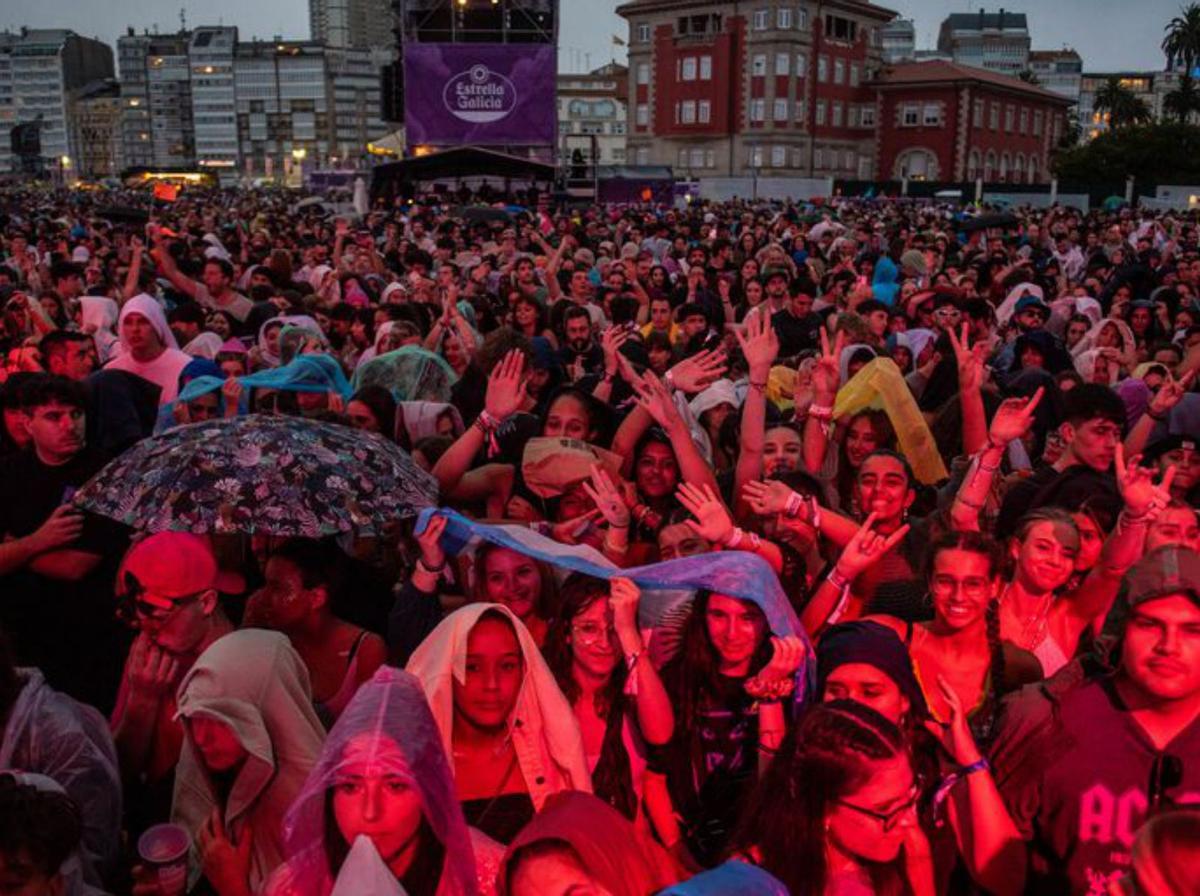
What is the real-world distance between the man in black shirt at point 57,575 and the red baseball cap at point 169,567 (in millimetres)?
631

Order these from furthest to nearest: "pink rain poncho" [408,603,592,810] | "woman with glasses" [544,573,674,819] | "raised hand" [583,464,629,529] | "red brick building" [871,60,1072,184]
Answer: "red brick building" [871,60,1072,184]
"raised hand" [583,464,629,529]
"woman with glasses" [544,573,674,819]
"pink rain poncho" [408,603,592,810]

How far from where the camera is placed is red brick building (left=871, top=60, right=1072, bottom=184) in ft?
225

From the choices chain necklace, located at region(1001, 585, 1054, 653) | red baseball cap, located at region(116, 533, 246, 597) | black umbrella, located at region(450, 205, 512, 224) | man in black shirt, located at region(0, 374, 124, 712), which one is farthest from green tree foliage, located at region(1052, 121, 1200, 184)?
red baseball cap, located at region(116, 533, 246, 597)

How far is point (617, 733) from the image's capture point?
306 centimetres

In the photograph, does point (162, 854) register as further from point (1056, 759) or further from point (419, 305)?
point (419, 305)

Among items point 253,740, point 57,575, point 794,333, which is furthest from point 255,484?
point 794,333

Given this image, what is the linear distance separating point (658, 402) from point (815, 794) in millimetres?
2294

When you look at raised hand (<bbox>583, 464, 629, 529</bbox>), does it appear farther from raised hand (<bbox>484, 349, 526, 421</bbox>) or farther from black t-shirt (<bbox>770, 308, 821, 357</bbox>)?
black t-shirt (<bbox>770, 308, 821, 357</bbox>)

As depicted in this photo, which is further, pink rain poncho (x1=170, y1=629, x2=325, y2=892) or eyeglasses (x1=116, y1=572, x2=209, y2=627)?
eyeglasses (x1=116, y1=572, x2=209, y2=627)

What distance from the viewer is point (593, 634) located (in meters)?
3.15

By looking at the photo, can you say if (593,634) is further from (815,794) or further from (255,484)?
(255,484)

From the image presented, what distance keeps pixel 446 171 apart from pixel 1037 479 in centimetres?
2870

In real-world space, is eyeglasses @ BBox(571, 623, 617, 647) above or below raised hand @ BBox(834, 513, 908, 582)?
below

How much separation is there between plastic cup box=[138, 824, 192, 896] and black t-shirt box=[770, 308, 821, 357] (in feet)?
24.2
